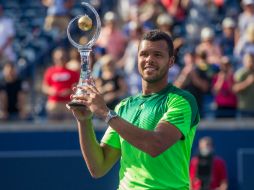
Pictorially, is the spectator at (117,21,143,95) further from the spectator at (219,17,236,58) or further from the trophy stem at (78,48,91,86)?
the trophy stem at (78,48,91,86)

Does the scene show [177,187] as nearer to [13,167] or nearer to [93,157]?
[93,157]

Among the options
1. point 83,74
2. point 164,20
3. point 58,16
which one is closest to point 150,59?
point 83,74

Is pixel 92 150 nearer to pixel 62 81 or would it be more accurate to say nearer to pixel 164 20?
pixel 62 81

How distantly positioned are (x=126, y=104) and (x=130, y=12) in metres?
9.36

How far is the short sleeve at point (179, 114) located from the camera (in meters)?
5.20

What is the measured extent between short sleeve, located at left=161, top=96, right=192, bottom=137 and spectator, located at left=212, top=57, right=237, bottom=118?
6.98m

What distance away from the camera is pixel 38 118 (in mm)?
12844

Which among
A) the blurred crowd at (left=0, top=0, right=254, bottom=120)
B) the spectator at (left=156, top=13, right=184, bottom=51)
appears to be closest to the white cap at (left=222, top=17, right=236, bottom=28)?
the blurred crowd at (left=0, top=0, right=254, bottom=120)

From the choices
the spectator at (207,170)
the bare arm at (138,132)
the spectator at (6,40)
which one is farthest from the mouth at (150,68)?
the spectator at (6,40)

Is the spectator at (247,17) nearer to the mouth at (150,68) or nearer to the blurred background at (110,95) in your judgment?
the blurred background at (110,95)

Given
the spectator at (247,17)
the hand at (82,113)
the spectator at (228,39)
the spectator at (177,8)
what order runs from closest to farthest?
the hand at (82,113), the spectator at (247,17), the spectator at (228,39), the spectator at (177,8)

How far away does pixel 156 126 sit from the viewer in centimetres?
520

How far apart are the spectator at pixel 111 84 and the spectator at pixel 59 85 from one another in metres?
0.37

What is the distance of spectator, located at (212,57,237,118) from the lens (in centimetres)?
1230
